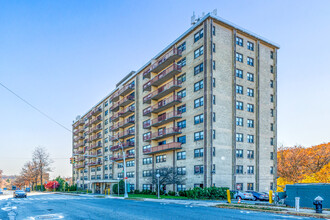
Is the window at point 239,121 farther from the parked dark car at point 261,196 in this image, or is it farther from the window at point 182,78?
the parked dark car at point 261,196

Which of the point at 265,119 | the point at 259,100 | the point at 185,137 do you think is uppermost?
the point at 259,100

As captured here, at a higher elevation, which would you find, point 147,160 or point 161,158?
point 161,158

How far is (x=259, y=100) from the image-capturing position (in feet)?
153

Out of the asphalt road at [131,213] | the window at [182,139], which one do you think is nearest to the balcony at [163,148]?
the window at [182,139]

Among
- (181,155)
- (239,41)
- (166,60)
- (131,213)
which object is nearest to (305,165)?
(181,155)

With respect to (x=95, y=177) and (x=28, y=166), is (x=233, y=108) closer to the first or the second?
(x=95, y=177)

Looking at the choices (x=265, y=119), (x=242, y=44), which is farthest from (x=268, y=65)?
(x=265, y=119)

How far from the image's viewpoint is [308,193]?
73.2 ft

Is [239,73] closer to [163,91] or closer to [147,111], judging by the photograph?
[163,91]

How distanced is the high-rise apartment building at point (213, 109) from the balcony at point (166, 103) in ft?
0.55

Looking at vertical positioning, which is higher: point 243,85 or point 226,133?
point 243,85

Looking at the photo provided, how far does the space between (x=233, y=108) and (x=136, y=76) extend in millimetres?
25834

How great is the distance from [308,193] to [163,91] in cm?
3083

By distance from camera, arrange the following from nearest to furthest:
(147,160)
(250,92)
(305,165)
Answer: (250,92) → (147,160) → (305,165)
